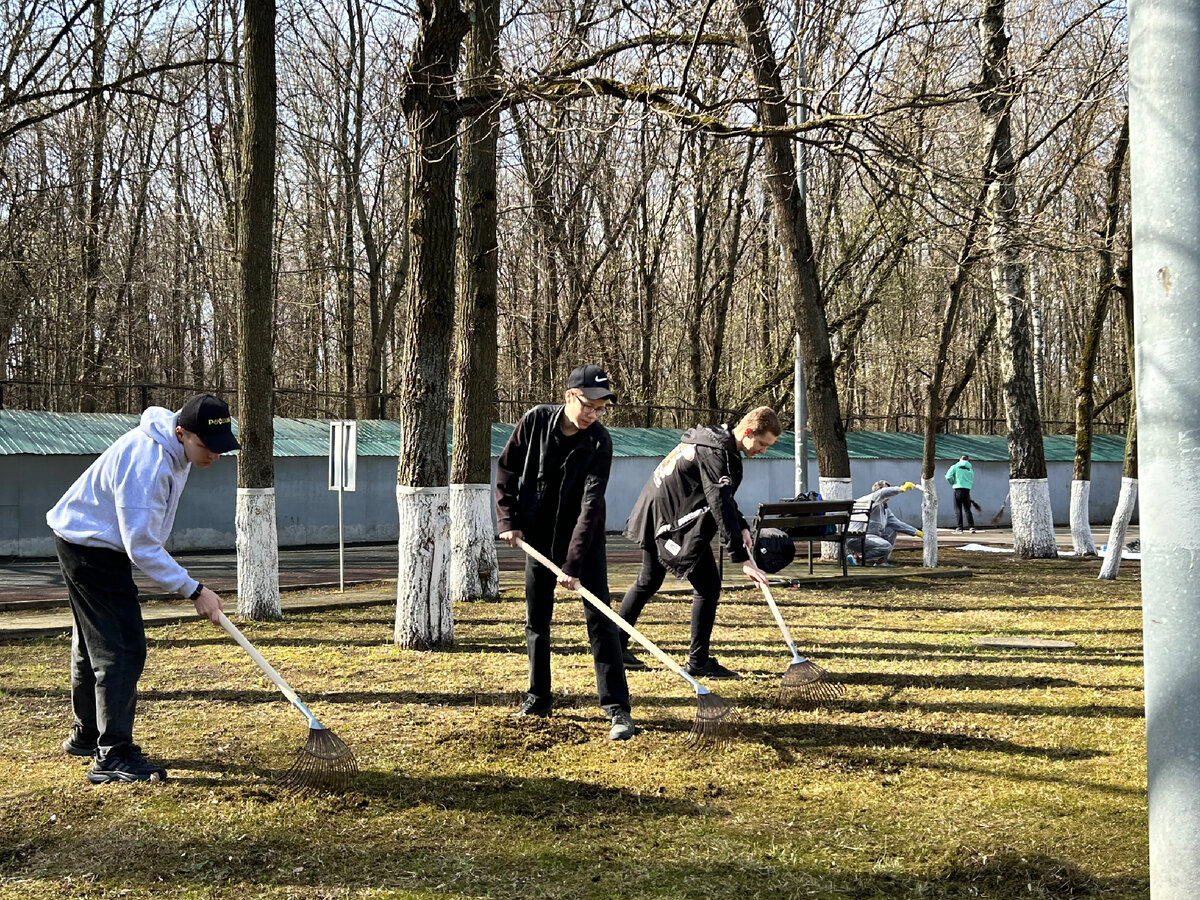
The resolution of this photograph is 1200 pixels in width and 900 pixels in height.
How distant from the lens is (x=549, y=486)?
5.92 m

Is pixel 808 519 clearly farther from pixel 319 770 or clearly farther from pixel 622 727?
pixel 319 770

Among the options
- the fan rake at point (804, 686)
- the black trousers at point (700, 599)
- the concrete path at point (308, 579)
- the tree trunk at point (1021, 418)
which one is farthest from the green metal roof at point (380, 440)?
the fan rake at point (804, 686)

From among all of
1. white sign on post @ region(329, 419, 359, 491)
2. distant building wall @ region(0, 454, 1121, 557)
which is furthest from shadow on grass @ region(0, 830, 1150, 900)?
distant building wall @ region(0, 454, 1121, 557)

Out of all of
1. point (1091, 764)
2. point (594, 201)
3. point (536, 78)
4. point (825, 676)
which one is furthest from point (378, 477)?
point (1091, 764)

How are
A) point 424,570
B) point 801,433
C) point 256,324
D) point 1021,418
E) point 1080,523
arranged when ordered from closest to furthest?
1. point 424,570
2. point 256,324
3. point 1021,418
4. point 801,433
5. point 1080,523

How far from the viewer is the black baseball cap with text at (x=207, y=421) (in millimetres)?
4941

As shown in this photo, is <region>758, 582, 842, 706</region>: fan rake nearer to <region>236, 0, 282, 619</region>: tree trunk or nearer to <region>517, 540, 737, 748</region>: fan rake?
<region>517, 540, 737, 748</region>: fan rake

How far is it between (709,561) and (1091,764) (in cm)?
259

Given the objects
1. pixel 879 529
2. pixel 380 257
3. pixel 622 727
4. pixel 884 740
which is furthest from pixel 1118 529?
pixel 380 257

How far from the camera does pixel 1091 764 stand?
523cm

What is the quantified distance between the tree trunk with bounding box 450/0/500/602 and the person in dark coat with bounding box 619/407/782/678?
383cm

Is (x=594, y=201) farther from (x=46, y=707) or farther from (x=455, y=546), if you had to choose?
(x=46, y=707)

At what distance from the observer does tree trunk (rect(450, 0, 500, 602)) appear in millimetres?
11016

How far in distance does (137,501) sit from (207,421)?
1.47 ft
